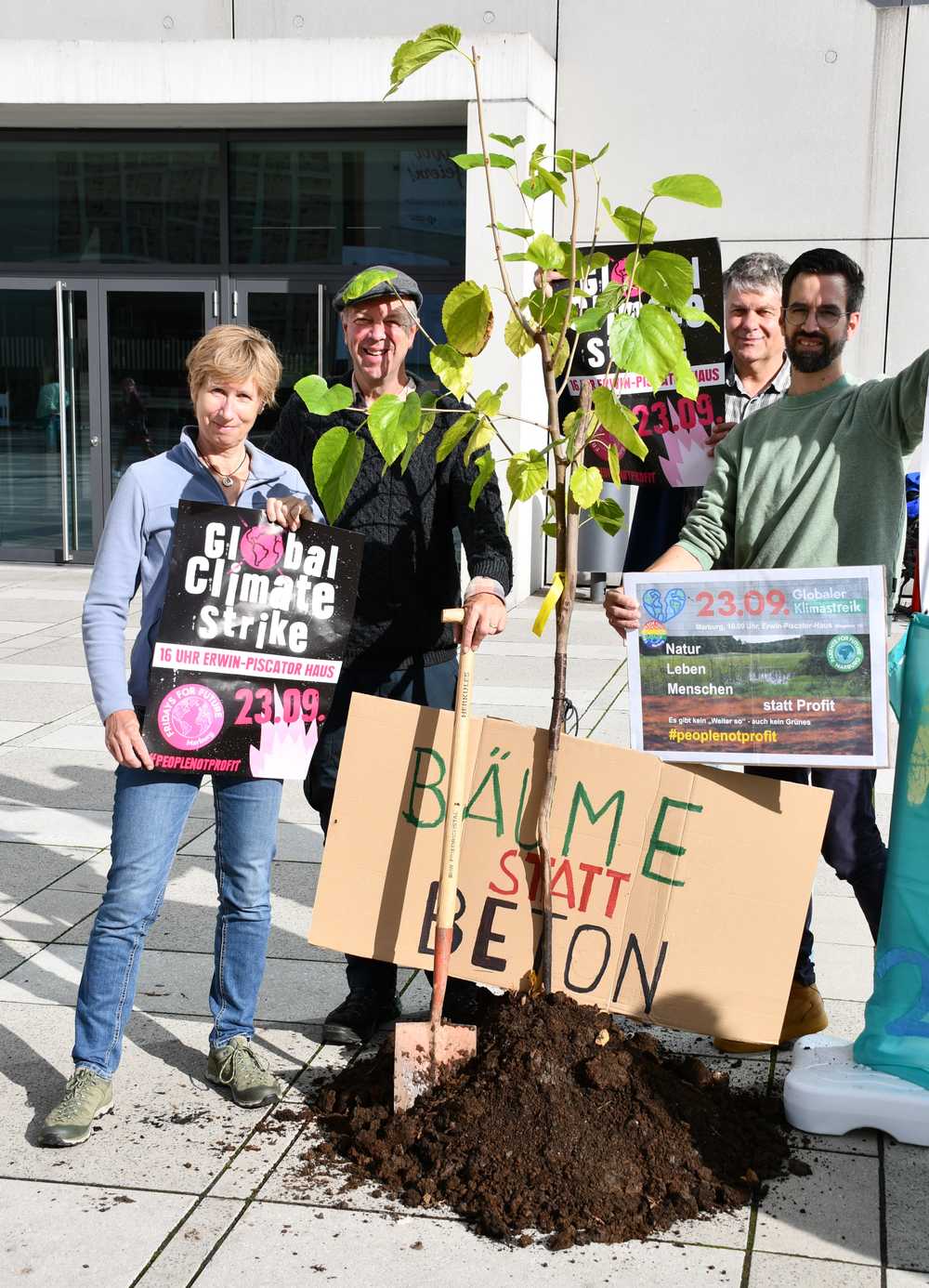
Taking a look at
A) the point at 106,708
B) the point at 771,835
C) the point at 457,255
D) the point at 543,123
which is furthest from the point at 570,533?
the point at 457,255

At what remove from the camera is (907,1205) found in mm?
2967

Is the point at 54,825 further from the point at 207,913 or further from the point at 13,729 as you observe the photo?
the point at 13,729

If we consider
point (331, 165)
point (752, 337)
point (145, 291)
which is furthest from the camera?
point (145, 291)

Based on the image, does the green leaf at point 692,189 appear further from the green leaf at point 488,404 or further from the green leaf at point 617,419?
the green leaf at point 488,404

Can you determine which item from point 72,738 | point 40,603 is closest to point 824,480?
point 72,738

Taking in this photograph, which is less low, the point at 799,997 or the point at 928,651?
the point at 928,651

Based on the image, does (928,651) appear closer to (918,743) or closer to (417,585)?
(918,743)

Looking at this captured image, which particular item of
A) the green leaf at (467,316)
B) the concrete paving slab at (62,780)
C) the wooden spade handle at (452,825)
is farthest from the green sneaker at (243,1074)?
the concrete paving slab at (62,780)

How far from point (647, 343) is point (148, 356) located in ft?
35.7

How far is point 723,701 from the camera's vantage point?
320cm

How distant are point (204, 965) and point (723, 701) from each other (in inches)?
75.1

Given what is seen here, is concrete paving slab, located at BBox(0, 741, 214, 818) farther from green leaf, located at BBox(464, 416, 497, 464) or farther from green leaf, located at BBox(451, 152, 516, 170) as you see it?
green leaf, located at BBox(451, 152, 516, 170)

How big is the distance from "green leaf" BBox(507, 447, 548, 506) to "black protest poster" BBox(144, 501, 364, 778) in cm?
53

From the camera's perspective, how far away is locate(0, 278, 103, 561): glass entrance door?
42.6 ft
